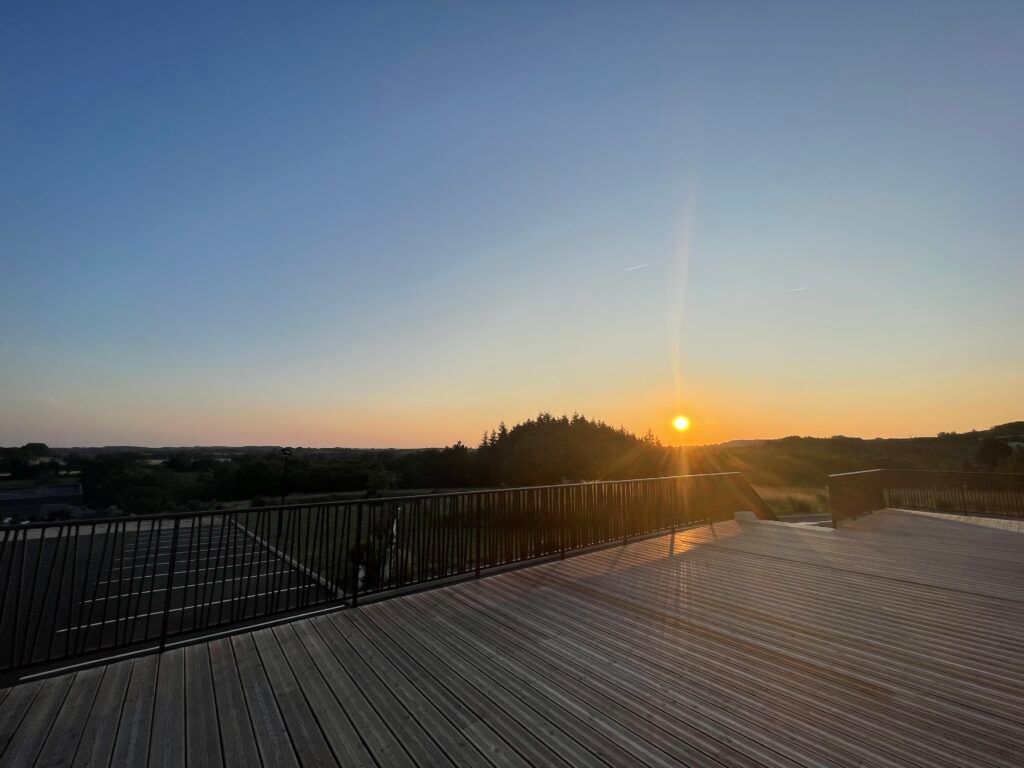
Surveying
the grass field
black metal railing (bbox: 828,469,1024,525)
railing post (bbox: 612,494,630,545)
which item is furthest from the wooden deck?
Result: the grass field

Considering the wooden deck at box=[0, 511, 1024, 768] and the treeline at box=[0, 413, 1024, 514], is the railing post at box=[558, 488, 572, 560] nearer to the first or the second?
the wooden deck at box=[0, 511, 1024, 768]

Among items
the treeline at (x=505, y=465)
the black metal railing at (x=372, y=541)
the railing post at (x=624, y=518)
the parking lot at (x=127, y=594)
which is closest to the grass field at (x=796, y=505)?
the treeline at (x=505, y=465)

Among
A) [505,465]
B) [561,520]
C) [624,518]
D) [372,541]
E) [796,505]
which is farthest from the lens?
[505,465]

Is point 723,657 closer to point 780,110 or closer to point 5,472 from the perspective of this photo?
point 780,110

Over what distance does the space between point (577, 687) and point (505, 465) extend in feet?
92.8

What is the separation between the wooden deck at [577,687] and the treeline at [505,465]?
19896 millimetres

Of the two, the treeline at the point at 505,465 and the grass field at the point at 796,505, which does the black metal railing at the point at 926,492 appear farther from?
the treeline at the point at 505,465

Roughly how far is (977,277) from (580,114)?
9.02 m

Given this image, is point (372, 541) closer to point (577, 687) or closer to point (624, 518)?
point (577, 687)

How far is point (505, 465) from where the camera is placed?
30.4 meters

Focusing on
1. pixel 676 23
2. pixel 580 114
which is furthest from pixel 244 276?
pixel 676 23

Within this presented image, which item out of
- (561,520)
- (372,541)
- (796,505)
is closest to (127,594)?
(372,541)

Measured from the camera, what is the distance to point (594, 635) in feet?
10.6

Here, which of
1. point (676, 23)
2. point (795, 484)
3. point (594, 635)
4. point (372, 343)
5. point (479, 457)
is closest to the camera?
point (594, 635)
